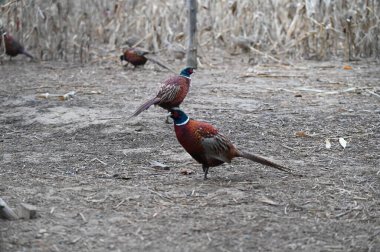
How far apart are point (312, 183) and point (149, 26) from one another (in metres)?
7.33

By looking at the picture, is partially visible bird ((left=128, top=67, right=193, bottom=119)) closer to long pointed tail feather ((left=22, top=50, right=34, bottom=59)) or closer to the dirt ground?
the dirt ground

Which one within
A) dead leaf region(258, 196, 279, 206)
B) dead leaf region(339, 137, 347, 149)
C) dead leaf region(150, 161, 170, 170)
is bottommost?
dead leaf region(339, 137, 347, 149)

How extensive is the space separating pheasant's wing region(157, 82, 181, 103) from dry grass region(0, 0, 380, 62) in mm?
4560

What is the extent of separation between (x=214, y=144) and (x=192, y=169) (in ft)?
1.72

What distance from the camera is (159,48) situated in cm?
1069

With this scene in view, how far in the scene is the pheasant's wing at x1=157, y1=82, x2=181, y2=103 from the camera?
213 inches

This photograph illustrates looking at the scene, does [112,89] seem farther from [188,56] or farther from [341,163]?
[341,163]

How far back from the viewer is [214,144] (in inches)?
166

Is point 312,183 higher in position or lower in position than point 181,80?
lower

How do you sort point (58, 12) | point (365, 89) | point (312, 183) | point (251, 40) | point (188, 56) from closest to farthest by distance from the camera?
point (312, 183) < point (365, 89) < point (188, 56) < point (58, 12) < point (251, 40)

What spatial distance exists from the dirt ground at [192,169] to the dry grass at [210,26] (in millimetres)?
1750

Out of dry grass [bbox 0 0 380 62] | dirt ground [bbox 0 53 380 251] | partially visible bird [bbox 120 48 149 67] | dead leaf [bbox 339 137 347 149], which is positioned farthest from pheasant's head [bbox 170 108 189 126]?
dry grass [bbox 0 0 380 62]

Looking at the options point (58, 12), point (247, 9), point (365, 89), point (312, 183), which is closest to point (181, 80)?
point (312, 183)

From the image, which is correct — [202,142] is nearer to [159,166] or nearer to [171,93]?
[159,166]
